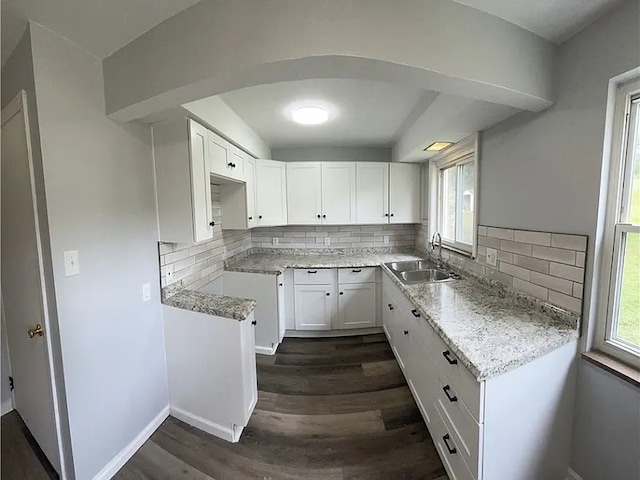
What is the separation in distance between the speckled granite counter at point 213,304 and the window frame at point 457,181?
73.8 inches

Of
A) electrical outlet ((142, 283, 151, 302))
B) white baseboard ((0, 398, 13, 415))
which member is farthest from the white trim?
white baseboard ((0, 398, 13, 415))

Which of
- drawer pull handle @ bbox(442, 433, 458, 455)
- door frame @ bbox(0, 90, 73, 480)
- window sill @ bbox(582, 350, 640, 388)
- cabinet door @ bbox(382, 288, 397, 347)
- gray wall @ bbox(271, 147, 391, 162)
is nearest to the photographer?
window sill @ bbox(582, 350, 640, 388)

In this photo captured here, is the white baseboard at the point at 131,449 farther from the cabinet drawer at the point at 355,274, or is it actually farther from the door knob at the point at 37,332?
the cabinet drawer at the point at 355,274

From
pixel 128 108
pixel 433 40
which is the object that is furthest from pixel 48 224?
pixel 433 40

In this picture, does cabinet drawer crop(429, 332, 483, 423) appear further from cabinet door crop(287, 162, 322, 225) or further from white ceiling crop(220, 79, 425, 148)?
A: cabinet door crop(287, 162, 322, 225)

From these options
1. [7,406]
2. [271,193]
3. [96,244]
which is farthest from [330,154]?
[7,406]

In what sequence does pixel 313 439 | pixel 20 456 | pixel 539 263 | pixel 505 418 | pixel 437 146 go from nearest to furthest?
pixel 505 418 → pixel 539 263 → pixel 20 456 → pixel 313 439 → pixel 437 146

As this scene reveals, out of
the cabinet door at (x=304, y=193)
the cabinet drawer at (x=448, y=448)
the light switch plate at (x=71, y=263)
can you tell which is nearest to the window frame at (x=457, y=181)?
the cabinet drawer at (x=448, y=448)

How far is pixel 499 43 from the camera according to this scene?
1.19m

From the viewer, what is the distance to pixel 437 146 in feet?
8.16

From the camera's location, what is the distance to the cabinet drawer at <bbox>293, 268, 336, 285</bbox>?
9.61 ft

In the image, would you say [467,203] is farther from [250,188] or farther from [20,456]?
[20,456]

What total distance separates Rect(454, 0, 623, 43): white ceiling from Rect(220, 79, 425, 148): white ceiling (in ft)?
2.44

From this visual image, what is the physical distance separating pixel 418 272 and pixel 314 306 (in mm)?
1239
